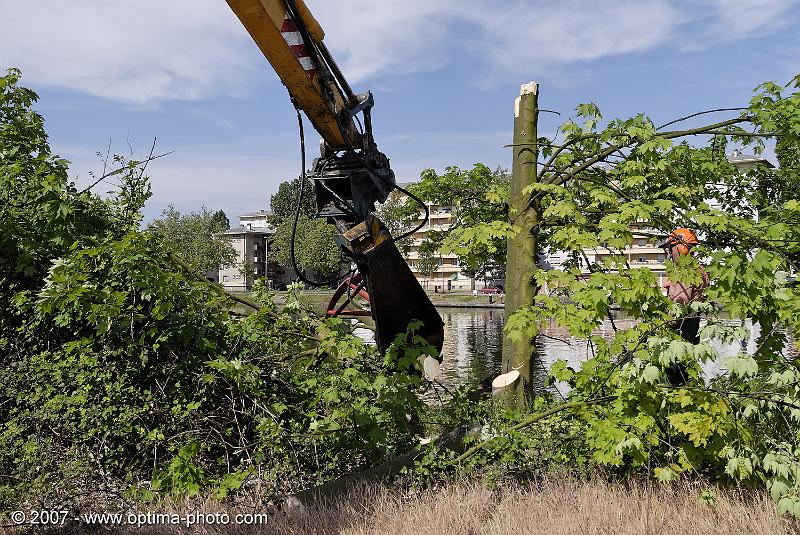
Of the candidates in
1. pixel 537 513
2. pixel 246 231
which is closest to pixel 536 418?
pixel 537 513

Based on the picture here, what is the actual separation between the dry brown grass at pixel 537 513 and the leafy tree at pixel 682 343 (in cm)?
22

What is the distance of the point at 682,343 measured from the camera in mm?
4523

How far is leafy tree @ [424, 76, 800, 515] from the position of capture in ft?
15.2

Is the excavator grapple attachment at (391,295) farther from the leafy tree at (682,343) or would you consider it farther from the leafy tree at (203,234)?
the leafy tree at (203,234)

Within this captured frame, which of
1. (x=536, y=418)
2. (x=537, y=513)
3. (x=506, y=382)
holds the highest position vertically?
(x=536, y=418)

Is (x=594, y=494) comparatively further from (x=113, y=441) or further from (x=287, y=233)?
(x=287, y=233)

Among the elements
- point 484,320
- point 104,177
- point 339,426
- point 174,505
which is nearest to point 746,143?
point 339,426

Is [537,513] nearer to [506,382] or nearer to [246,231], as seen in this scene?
[506,382]

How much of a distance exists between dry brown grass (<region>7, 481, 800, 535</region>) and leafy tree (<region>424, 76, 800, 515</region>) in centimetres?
22

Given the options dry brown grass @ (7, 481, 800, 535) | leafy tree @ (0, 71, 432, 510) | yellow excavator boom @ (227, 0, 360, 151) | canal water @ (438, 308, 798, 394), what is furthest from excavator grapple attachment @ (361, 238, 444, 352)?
canal water @ (438, 308, 798, 394)

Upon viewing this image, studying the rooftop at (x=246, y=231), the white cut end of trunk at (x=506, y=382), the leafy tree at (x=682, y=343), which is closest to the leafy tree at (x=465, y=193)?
the white cut end of trunk at (x=506, y=382)

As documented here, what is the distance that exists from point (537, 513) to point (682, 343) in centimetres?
151

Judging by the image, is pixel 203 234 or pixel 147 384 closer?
pixel 147 384

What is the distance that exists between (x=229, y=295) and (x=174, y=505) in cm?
320
